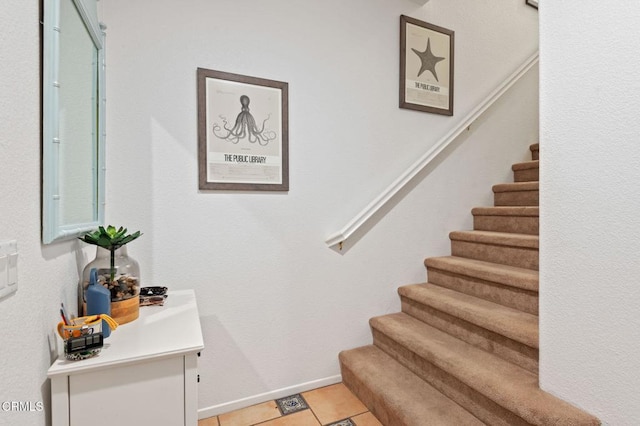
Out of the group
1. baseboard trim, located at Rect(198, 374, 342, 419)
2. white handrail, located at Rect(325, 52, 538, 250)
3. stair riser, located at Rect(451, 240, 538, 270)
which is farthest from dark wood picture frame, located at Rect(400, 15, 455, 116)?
baseboard trim, located at Rect(198, 374, 342, 419)

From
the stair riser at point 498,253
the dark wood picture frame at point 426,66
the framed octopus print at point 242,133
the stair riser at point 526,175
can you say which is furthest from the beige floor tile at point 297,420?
the stair riser at point 526,175

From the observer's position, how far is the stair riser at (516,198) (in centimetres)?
232

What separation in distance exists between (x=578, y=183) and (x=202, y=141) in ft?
5.43

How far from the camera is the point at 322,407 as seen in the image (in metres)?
1.83

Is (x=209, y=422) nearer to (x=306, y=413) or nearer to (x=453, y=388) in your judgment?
(x=306, y=413)

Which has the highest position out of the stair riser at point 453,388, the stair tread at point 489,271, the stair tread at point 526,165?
the stair tread at point 526,165

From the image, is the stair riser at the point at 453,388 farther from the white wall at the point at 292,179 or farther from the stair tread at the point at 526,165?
the stair tread at the point at 526,165

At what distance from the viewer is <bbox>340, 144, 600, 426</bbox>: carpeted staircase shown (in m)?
1.35

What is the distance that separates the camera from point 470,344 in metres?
1.73

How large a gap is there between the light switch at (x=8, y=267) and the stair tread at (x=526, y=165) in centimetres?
298

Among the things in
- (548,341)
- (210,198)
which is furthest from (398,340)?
(210,198)

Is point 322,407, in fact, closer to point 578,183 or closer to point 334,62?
point 578,183

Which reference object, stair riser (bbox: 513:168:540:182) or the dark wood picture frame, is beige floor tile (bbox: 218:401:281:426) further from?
stair riser (bbox: 513:168:540:182)

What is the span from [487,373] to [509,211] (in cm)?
120
